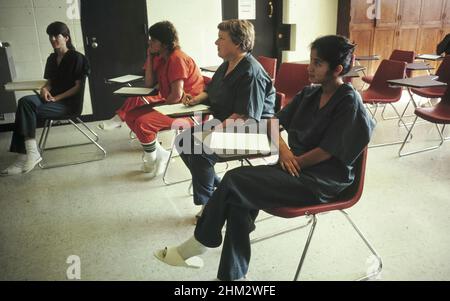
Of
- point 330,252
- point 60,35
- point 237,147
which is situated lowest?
point 330,252

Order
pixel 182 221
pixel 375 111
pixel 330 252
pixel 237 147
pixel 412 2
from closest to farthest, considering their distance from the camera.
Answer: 1. pixel 237 147
2. pixel 330 252
3. pixel 182 221
4. pixel 375 111
5. pixel 412 2

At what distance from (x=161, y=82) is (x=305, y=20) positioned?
328cm

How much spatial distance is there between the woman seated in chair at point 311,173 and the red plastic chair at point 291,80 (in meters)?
1.77

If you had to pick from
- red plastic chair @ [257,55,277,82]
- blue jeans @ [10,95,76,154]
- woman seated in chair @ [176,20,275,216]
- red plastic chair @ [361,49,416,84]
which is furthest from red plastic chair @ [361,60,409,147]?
blue jeans @ [10,95,76,154]

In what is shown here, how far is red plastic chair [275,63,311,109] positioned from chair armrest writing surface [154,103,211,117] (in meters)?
1.32

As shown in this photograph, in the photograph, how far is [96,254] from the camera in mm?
2043

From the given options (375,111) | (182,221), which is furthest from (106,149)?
(375,111)

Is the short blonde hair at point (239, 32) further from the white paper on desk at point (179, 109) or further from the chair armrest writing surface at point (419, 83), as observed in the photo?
the chair armrest writing surface at point (419, 83)

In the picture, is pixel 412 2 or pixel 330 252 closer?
pixel 330 252

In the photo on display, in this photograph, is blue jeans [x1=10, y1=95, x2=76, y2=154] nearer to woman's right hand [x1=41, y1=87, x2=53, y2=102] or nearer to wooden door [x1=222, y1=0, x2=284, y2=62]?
woman's right hand [x1=41, y1=87, x2=53, y2=102]

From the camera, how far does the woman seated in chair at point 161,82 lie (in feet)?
8.86

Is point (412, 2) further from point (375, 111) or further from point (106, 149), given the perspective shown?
point (106, 149)

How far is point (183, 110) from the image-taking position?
2.22 meters

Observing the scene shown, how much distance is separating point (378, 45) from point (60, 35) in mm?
4677
